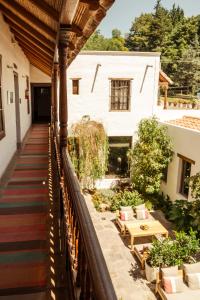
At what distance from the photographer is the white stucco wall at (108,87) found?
13.6m

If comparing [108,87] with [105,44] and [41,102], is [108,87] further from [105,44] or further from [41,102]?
[105,44]

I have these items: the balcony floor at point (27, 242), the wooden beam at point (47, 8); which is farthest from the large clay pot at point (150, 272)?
the wooden beam at point (47, 8)

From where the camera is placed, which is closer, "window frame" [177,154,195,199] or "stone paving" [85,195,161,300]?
"stone paving" [85,195,161,300]

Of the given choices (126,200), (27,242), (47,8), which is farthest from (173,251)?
(47,8)

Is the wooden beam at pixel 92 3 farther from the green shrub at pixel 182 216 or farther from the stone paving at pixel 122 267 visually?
the green shrub at pixel 182 216

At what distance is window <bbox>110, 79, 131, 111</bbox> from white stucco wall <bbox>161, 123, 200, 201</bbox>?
2.90 m

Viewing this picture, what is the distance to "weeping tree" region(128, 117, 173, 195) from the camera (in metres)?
12.1

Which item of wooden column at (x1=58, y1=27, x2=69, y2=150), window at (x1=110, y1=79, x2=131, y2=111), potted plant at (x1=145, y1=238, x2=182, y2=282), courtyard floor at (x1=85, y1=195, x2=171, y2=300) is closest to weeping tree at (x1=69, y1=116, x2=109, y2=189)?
window at (x1=110, y1=79, x2=131, y2=111)

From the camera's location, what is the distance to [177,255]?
8008 mm

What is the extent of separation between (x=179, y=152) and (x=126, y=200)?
10.1 ft

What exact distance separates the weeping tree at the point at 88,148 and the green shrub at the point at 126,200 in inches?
70.5

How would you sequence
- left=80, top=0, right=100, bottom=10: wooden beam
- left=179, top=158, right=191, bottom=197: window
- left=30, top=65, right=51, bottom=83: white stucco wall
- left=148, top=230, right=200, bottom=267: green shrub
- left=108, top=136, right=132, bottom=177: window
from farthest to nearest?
left=30, top=65, right=51, bottom=83: white stucco wall < left=108, top=136, right=132, bottom=177: window < left=179, top=158, right=191, bottom=197: window < left=148, top=230, right=200, bottom=267: green shrub < left=80, top=0, right=100, bottom=10: wooden beam

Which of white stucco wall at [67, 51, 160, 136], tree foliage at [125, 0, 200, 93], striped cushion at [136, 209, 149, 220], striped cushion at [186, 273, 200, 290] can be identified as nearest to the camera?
striped cushion at [186, 273, 200, 290]

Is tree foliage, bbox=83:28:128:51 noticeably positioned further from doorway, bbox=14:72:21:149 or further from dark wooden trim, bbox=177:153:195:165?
doorway, bbox=14:72:21:149
